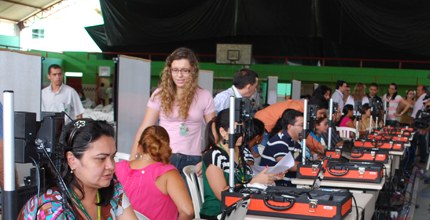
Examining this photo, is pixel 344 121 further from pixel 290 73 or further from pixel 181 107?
pixel 290 73

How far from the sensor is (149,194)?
233 centimetres

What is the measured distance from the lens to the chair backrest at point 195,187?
2.59 meters

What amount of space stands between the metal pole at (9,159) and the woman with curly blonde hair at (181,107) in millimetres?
1520

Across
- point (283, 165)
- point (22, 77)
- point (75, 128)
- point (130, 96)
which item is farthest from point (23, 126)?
point (130, 96)

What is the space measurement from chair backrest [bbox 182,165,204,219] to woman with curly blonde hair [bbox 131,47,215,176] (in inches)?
9.5

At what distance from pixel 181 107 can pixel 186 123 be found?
0.10 metres

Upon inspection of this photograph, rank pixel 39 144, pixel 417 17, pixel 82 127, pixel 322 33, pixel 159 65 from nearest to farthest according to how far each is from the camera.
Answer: pixel 39 144 < pixel 82 127 < pixel 417 17 < pixel 322 33 < pixel 159 65

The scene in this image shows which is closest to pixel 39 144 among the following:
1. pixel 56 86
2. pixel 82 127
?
pixel 82 127

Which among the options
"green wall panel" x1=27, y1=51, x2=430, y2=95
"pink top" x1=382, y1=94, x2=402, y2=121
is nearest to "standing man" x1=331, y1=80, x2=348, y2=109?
"pink top" x1=382, y1=94, x2=402, y2=121

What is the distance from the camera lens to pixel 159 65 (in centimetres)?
1274

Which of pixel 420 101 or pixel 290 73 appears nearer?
pixel 420 101

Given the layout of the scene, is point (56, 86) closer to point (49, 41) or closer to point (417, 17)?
point (417, 17)

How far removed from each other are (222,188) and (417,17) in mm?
8254

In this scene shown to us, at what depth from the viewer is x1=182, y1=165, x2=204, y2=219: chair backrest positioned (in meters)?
2.59
